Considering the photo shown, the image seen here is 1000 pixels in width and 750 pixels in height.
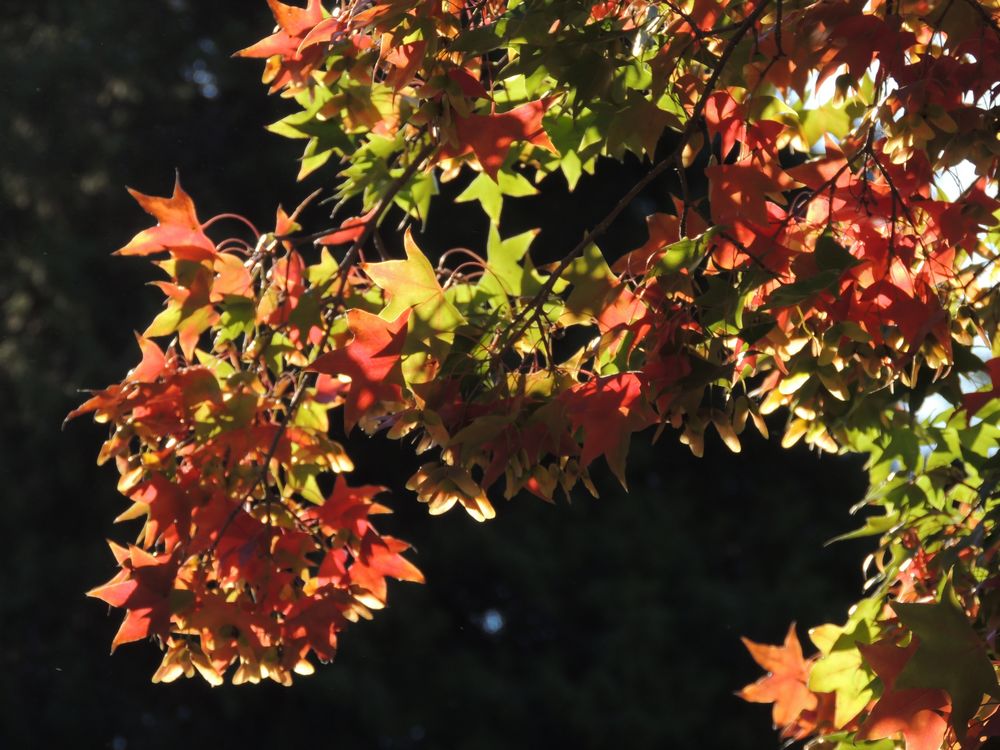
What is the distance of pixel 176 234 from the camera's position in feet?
5.21

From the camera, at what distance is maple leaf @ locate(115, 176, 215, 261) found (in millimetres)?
1578

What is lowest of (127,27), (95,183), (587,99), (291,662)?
(95,183)

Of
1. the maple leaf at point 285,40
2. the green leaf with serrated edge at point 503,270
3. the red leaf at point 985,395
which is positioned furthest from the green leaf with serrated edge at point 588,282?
the red leaf at point 985,395

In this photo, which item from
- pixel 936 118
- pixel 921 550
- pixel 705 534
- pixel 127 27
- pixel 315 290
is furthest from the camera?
pixel 127 27

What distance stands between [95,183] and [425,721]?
2.97 m

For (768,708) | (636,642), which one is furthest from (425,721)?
(768,708)

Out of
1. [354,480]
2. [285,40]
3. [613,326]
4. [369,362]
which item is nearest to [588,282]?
[613,326]

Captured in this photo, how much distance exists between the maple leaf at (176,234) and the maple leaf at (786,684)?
1.03 metres

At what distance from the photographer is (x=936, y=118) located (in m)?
1.31

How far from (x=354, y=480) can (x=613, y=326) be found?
4146 millimetres

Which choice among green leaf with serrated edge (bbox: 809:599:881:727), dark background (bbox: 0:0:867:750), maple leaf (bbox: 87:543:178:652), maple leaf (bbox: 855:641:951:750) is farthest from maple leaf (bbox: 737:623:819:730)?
dark background (bbox: 0:0:867:750)

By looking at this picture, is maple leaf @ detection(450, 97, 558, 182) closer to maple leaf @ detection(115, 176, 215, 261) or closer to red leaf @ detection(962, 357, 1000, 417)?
maple leaf @ detection(115, 176, 215, 261)

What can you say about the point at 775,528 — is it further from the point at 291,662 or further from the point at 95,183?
the point at 291,662

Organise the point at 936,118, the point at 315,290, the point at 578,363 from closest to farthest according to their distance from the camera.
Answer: the point at 936,118 → the point at 578,363 → the point at 315,290
